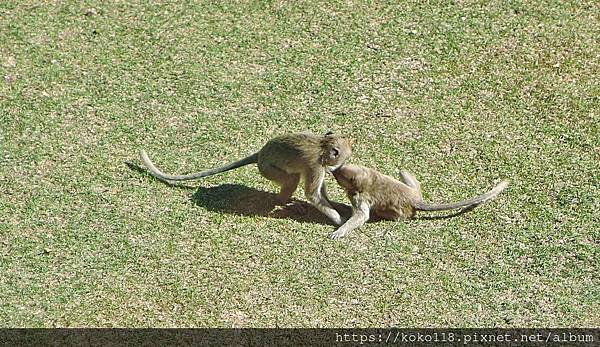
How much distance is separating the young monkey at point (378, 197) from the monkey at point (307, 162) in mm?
169

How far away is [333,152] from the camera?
8836 mm

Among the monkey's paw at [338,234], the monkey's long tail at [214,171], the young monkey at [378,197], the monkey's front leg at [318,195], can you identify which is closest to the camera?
the monkey's paw at [338,234]

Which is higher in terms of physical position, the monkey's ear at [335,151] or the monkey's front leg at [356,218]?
the monkey's ear at [335,151]

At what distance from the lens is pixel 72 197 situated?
9.35m

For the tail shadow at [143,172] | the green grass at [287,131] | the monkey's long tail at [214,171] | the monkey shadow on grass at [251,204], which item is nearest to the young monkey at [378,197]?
the green grass at [287,131]

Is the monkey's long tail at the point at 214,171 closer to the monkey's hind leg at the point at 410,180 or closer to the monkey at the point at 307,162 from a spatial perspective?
the monkey at the point at 307,162

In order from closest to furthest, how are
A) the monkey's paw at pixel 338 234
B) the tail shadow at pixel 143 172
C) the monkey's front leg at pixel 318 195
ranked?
the monkey's paw at pixel 338 234, the monkey's front leg at pixel 318 195, the tail shadow at pixel 143 172

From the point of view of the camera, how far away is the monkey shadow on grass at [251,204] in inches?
359

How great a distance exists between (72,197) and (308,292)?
2.83 meters

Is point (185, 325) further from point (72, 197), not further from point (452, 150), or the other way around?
point (452, 150)

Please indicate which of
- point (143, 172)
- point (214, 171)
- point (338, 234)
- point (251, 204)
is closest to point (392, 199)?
point (338, 234)

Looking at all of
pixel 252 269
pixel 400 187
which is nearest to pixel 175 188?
pixel 252 269

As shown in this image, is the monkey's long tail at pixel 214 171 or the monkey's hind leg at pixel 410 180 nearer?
the monkey's hind leg at pixel 410 180

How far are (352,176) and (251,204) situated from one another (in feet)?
3.57
